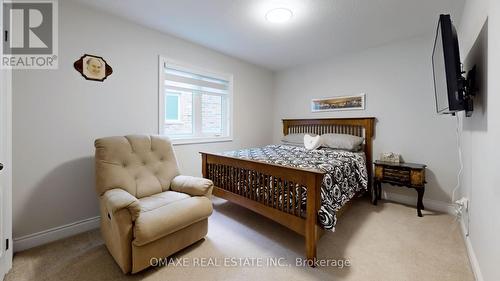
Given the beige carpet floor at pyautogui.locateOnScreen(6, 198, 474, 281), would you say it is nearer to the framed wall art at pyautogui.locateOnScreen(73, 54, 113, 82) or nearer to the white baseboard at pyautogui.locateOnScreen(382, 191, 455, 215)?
the white baseboard at pyautogui.locateOnScreen(382, 191, 455, 215)

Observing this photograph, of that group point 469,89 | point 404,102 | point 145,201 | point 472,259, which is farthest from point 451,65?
point 145,201

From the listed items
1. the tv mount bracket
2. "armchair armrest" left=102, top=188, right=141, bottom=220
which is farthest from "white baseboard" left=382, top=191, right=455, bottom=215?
"armchair armrest" left=102, top=188, right=141, bottom=220

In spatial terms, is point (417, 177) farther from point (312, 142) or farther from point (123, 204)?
point (123, 204)

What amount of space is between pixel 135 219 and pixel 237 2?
Answer: 213 cm

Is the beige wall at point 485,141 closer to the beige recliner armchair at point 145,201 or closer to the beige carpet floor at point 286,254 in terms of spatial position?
the beige carpet floor at point 286,254

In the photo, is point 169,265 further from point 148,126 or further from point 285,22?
point 285,22

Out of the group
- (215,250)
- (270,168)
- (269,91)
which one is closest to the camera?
(215,250)

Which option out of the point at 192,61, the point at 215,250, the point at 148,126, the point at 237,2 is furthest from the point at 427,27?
the point at 148,126

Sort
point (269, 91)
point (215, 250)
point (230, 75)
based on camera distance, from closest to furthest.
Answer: point (215, 250), point (230, 75), point (269, 91)

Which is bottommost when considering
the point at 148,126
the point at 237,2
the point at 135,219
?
the point at 135,219

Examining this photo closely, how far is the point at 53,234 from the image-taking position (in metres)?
2.01

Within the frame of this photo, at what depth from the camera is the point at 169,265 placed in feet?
5.46

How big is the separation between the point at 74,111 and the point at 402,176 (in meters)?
3.87

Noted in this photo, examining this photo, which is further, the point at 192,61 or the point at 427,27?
the point at 192,61
